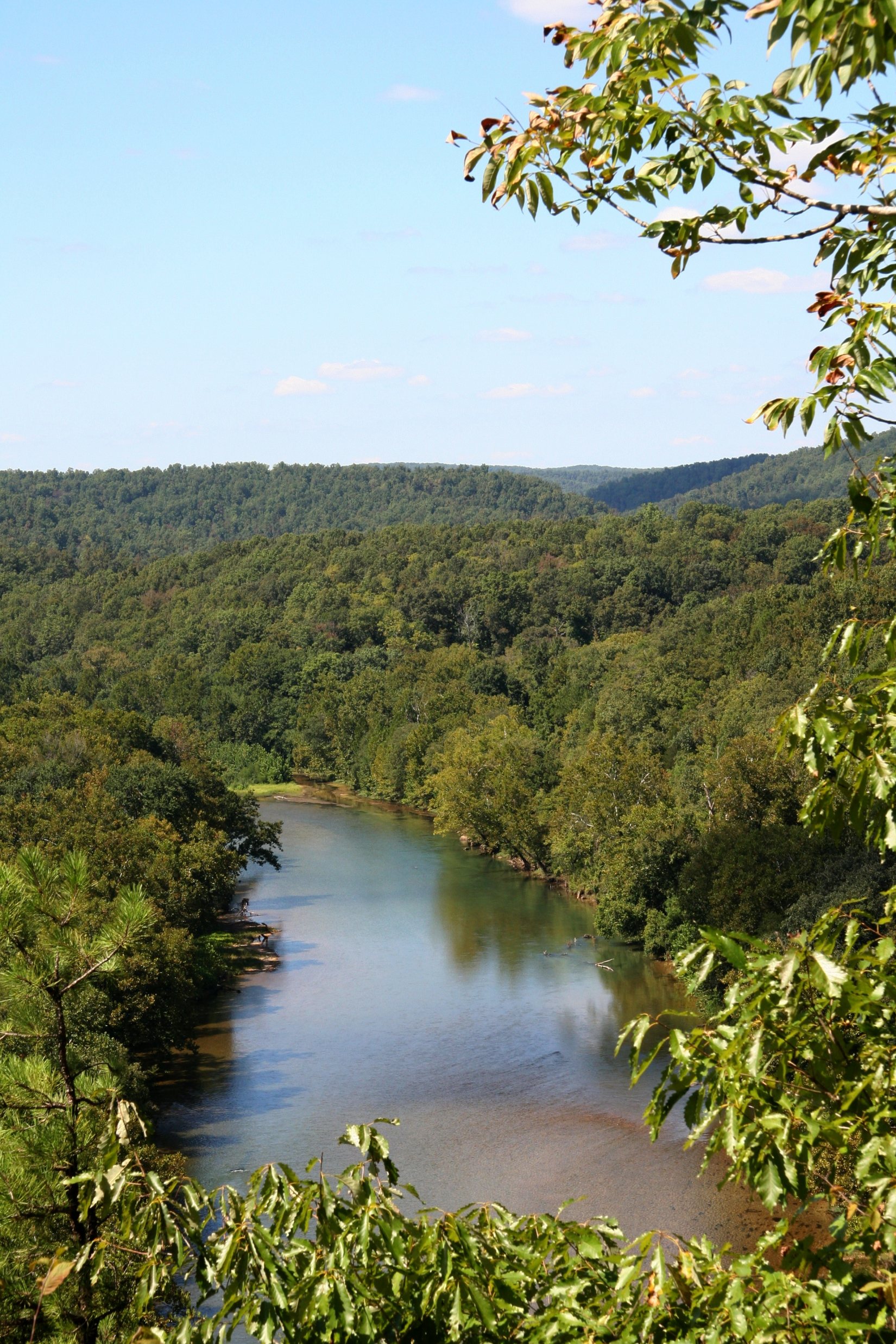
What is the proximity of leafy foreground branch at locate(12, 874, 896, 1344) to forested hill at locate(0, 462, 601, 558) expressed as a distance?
146 meters

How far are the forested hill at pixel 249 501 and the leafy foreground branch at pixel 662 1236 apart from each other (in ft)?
477

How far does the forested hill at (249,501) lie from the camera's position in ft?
505

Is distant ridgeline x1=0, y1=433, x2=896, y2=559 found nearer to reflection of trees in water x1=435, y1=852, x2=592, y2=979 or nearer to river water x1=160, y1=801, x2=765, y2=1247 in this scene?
reflection of trees in water x1=435, y1=852, x2=592, y2=979

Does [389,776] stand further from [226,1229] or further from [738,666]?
[226,1229]

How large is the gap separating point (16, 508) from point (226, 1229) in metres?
159

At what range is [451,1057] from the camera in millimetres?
26547

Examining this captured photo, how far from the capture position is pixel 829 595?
53906 millimetres

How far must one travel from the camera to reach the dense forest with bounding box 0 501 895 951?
3306 cm

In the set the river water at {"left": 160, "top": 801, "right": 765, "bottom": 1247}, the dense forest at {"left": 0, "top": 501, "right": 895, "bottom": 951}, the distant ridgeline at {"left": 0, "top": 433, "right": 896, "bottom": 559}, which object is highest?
the distant ridgeline at {"left": 0, "top": 433, "right": 896, "bottom": 559}

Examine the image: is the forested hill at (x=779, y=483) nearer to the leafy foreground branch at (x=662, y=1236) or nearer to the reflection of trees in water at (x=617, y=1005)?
the reflection of trees in water at (x=617, y=1005)

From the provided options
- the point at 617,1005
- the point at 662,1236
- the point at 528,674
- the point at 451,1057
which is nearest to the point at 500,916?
the point at 617,1005

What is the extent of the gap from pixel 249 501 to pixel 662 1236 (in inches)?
6753

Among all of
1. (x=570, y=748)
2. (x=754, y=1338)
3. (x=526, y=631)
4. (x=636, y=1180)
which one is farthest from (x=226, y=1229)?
(x=526, y=631)

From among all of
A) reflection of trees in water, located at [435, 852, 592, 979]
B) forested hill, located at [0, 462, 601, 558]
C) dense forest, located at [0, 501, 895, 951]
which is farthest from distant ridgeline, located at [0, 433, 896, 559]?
reflection of trees in water, located at [435, 852, 592, 979]
